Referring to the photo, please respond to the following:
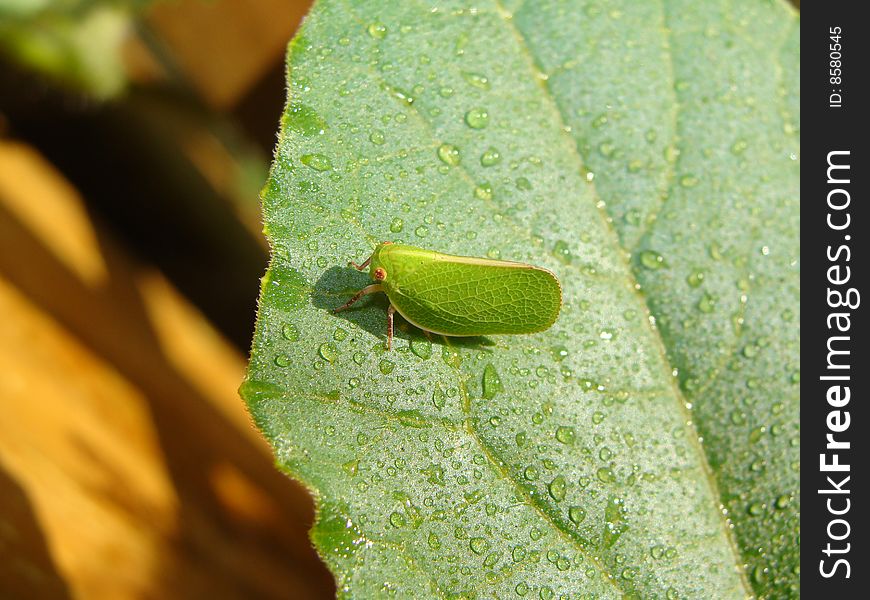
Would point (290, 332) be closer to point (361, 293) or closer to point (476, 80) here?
point (361, 293)

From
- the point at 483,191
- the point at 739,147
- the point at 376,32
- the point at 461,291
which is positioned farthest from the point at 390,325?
the point at 739,147

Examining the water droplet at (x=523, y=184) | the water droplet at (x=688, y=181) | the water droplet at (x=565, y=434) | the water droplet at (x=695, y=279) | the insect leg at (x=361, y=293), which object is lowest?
the water droplet at (x=565, y=434)

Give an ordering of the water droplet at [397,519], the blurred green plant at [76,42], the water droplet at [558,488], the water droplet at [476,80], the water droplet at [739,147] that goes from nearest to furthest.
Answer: the water droplet at [397,519]
the water droplet at [558,488]
the water droplet at [476,80]
the water droplet at [739,147]
the blurred green plant at [76,42]

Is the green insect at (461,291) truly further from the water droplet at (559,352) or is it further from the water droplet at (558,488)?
the water droplet at (558,488)

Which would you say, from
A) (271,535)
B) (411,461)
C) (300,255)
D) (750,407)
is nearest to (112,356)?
(271,535)

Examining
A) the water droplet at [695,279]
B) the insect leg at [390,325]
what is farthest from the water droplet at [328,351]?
the water droplet at [695,279]

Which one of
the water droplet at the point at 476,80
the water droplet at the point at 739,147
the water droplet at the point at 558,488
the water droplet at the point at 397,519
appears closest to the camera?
the water droplet at the point at 397,519
